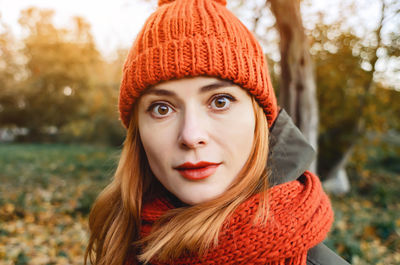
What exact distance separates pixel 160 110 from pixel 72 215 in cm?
537

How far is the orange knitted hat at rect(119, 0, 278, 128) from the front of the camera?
53.4 inches

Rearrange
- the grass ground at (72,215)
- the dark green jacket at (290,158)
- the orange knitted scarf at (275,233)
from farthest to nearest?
the grass ground at (72,215) < the dark green jacket at (290,158) < the orange knitted scarf at (275,233)

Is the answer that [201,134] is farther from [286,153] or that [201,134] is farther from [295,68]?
[295,68]

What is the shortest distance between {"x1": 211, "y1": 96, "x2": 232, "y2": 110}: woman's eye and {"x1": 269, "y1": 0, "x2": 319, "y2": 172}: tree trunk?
6.85 feet

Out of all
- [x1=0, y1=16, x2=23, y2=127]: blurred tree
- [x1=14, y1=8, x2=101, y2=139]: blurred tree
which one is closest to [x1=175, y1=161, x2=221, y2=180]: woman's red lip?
[x1=14, y1=8, x2=101, y2=139]: blurred tree

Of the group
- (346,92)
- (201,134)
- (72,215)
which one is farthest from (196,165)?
(346,92)

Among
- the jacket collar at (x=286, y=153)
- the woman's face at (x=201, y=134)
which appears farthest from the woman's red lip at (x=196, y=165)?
the jacket collar at (x=286, y=153)

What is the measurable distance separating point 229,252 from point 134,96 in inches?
36.2

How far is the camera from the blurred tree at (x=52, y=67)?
23297mm

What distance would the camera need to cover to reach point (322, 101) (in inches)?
301

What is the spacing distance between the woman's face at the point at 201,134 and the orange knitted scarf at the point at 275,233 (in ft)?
0.62

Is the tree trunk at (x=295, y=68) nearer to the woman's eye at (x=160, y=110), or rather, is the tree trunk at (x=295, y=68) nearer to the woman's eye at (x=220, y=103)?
the woman's eye at (x=220, y=103)

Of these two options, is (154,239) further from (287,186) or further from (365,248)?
(365,248)

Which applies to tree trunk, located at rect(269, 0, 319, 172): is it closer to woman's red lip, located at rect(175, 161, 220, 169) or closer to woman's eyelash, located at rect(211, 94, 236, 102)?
woman's eyelash, located at rect(211, 94, 236, 102)
